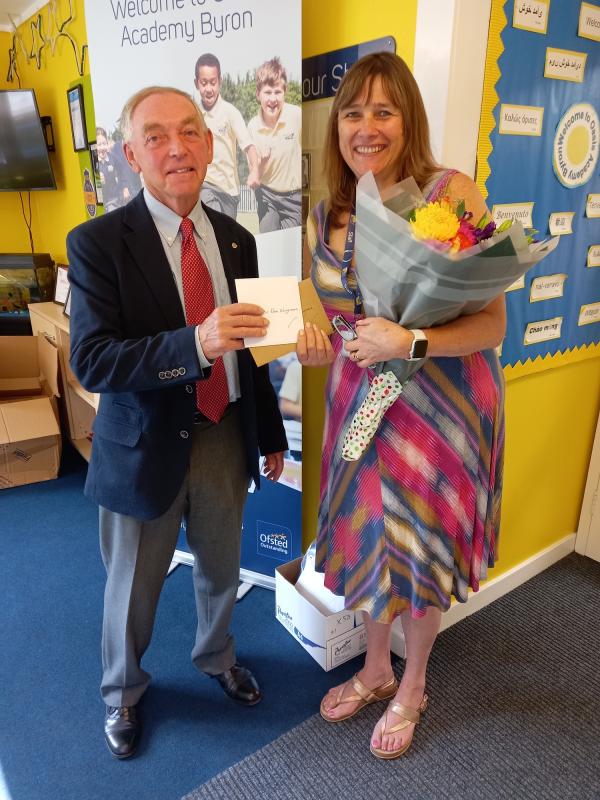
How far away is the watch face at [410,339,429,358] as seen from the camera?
117cm

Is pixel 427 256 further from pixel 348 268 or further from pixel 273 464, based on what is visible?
pixel 273 464

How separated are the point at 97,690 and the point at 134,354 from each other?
1.24 meters

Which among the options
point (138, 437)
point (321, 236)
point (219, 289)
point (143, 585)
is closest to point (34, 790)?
point (143, 585)

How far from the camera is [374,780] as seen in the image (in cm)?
156

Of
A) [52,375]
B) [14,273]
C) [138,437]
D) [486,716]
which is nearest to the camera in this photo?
[138,437]

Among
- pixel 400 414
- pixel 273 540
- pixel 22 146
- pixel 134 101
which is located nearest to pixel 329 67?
pixel 134 101

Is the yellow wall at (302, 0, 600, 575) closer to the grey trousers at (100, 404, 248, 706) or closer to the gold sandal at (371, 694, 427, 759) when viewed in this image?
the grey trousers at (100, 404, 248, 706)

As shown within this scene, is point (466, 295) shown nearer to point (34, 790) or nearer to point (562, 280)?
point (562, 280)

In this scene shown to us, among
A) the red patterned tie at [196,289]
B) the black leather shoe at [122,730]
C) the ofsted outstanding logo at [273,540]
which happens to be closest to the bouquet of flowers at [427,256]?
the red patterned tie at [196,289]

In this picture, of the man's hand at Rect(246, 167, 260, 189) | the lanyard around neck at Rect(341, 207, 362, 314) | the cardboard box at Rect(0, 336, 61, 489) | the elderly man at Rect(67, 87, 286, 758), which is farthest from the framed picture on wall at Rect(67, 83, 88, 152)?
the lanyard around neck at Rect(341, 207, 362, 314)

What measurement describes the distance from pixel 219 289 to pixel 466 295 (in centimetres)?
64

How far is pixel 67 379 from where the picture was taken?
131 inches

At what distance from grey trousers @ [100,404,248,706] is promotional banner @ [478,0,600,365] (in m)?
1.00

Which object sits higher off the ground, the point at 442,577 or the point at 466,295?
the point at 466,295
